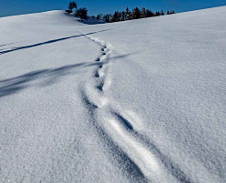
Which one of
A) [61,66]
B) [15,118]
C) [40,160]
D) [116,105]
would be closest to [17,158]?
[40,160]

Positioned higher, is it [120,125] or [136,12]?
[136,12]

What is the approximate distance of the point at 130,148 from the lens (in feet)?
1.96

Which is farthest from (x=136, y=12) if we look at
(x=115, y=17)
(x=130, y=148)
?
(x=130, y=148)

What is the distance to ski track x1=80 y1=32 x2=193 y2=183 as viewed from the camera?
0.49 m

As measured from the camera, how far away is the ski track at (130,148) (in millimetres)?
489

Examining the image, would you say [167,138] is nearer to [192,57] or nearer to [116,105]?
[116,105]

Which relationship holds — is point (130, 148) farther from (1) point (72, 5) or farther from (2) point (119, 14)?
(2) point (119, 14)

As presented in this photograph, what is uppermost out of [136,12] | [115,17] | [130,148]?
[136,12]

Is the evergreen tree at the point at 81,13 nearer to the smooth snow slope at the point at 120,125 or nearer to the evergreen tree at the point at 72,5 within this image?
the evergreen tree at the point at 72,5

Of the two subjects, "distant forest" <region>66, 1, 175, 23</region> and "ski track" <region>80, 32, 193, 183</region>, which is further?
"distant forest" <region>66, 1, 175, 23</region>

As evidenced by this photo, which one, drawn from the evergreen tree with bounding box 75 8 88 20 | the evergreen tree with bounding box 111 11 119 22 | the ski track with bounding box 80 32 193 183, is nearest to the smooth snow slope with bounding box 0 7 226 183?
the ski track with bounding box 80 32 193 183

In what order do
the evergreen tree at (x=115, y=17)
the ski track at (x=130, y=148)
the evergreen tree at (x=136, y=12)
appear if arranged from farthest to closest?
1. the evergreen tree at (x=115, y=17)
2. the evergreen tree at (x=136, y=12)
3. the ski track at (x=130, y=148)

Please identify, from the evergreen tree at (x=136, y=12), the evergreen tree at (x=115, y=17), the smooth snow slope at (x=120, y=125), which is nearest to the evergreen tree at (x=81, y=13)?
the evergreen tree at (x=136, y=12)

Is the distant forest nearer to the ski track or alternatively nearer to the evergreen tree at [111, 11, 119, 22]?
the evergreen tree at [111, 11, 119, 22]
